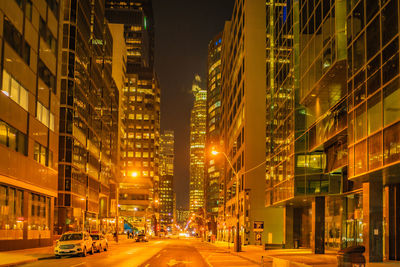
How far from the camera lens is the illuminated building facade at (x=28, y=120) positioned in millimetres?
36031

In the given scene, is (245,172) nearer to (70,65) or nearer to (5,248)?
(70,65)

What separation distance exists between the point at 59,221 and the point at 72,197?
353 cm

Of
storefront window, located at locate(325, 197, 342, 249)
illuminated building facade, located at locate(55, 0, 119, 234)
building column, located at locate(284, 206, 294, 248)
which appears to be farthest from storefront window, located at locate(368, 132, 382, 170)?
illuminated building facade, located at locate(55, 0, 119, 234)

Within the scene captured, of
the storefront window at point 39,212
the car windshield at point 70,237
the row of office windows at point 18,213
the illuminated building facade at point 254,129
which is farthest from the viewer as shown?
the illuminated building facade at point 254,129

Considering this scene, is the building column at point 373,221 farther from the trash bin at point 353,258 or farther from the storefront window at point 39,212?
the storefront window at point 39,212

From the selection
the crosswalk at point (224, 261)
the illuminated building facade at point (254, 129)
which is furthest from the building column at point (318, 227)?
the illuminated building facade at point (254, 129)

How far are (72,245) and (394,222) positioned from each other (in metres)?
20.7

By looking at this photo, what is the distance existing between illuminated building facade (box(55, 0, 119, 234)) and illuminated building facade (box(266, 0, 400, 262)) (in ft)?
88.5

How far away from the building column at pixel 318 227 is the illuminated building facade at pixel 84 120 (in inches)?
1428

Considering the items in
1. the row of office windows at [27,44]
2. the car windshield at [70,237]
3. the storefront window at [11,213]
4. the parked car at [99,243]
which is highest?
the row of office windows at [27,44]

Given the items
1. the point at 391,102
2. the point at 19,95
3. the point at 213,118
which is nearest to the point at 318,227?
the point at 391,102

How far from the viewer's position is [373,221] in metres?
26.2

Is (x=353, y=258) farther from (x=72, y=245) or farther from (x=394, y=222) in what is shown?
(x=72, y=245)

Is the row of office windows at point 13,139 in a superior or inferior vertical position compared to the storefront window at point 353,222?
superior
